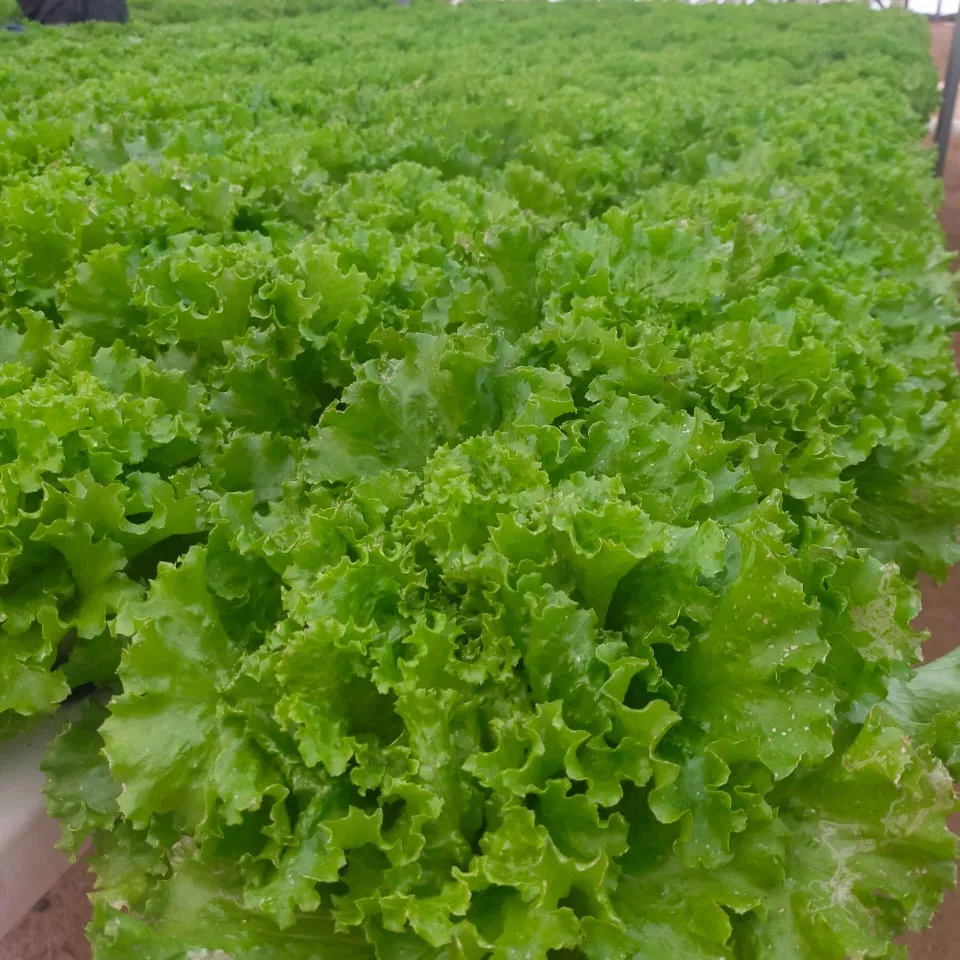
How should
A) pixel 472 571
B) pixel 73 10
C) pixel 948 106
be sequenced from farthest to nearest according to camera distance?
pixel 948 106 < pixel 73 10 < pixel 472 571

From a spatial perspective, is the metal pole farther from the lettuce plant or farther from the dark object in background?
the lettuce plant

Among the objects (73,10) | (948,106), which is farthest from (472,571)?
(948,106)

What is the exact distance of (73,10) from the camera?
38.5 ft

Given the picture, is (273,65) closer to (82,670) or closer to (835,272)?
(835,272)

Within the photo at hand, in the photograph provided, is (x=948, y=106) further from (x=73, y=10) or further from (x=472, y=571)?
(x=472, y=571)

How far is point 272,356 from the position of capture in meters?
2.53

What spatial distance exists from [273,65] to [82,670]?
7.36 meters

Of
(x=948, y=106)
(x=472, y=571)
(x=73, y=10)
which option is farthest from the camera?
(x=948, y=106)

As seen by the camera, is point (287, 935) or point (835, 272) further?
point (835, 272)

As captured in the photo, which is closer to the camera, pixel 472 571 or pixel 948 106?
pixel 472 571

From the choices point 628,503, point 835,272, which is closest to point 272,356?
point 628,503

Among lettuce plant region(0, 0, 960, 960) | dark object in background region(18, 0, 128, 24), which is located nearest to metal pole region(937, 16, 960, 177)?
dark object in background region(18, 0, 128, 24)

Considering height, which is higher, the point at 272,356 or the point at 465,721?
the point at 272,356

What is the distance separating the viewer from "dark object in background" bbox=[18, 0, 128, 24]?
11.8 meters
